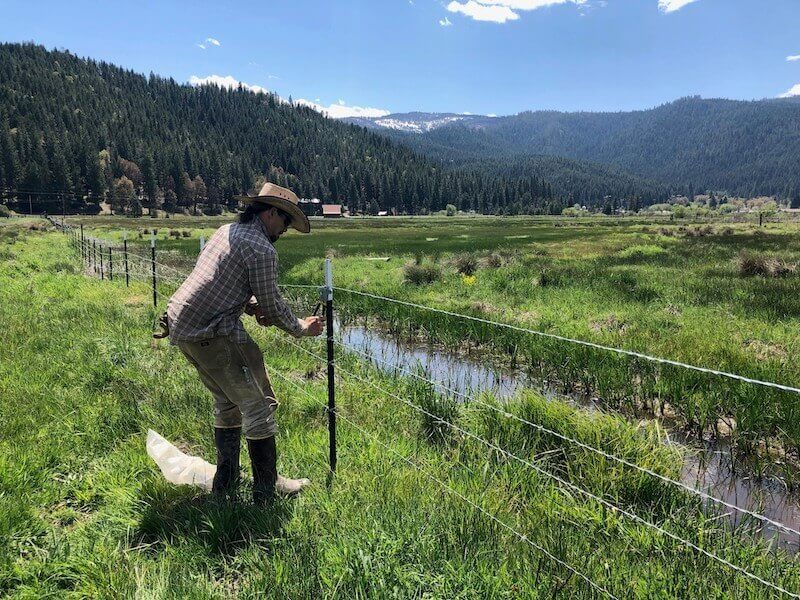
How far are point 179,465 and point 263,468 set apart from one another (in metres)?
1.20

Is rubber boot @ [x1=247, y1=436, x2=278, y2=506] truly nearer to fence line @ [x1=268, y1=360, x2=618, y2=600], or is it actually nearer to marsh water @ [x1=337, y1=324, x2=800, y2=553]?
fence line @ [x1=268, y1=360, x2=618, y2=600]

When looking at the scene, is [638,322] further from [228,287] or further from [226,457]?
[228,287]

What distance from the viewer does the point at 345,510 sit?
3.89 m

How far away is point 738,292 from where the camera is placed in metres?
15.9

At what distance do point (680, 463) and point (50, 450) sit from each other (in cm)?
655

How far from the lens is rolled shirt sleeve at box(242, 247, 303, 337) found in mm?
3652

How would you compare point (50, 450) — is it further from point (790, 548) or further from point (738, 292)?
point (738, 292)

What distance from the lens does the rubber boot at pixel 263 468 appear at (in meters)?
4.08

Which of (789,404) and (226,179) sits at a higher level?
(226,179)

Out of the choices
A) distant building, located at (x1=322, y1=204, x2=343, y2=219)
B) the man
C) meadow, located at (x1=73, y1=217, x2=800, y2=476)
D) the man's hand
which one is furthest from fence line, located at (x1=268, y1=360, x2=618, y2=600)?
distant building, located at (x1=322, y1=204, x2=343, y2=219)

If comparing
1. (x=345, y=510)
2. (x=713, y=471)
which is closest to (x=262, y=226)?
(x=345, y=510)

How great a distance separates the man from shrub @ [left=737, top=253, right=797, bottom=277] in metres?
21.5

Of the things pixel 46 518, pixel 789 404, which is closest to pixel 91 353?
pixel 46 518

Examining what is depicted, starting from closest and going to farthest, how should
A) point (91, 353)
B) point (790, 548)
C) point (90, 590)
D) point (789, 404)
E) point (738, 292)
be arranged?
point (90, 590), point (790, 548), point (789, 404), point (91, 353), point (738, 292)
